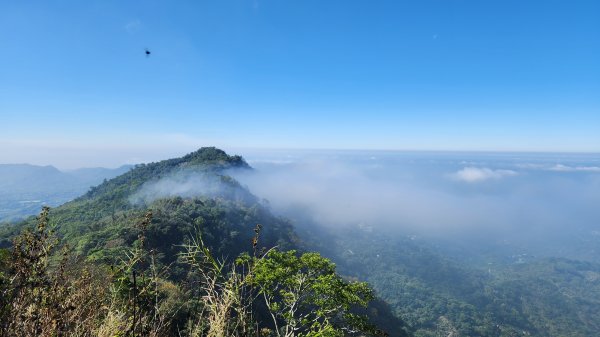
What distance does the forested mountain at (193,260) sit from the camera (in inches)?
93.7

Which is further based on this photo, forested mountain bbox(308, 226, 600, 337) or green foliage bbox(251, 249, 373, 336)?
forested mountain bbox(308, 226, 600, 337)

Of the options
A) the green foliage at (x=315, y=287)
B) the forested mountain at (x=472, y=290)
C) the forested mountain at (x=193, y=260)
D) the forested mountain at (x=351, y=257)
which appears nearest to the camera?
A: the forested mountain at (x=193, y=260)

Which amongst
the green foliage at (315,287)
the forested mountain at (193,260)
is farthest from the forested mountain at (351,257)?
the forested mountain at (193,260)

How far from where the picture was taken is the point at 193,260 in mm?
2277

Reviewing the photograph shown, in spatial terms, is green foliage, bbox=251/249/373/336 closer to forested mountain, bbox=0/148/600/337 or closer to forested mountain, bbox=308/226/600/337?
forested mountain, bbox=0/148/600/337

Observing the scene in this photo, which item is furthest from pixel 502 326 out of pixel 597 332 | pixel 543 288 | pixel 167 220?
pixel 167 220

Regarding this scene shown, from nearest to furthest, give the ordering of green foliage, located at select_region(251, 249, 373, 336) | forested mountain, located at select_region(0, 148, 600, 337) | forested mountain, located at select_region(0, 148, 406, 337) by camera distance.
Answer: forested mountain, located at select_region(0, 148, 406, 337) → green foliage, located at select_region(251, 249, 373, 336) → forested mountain, located at select_region(0, 148, 600, 337)

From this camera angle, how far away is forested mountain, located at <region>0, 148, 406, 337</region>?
2.38m

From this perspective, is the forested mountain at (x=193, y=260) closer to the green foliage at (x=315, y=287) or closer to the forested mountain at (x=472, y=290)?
the green foliage at (x=315, y=287)

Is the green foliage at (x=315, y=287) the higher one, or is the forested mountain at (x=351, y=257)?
the green foliage at (x=315, y=287)

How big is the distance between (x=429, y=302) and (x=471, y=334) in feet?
74.7

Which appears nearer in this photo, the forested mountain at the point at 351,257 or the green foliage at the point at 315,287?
the green foliage at the point at 315,287

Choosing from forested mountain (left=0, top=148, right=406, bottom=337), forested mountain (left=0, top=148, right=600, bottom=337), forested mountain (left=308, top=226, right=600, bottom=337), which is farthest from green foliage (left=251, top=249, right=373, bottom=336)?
forested mountain (left=308, top=226, right=600, bottom=337)

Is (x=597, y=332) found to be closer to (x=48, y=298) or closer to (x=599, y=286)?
(x=599, y=286)
